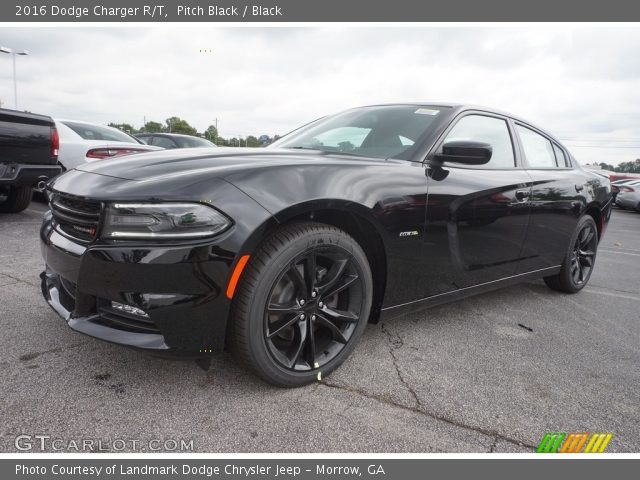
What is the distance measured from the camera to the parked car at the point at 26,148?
4.51 metres

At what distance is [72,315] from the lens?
178cm

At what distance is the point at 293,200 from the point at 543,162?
2544 mm

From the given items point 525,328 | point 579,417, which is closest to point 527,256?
point 525,328

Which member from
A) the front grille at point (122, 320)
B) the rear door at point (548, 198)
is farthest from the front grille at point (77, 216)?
the rear door at point (548, 198)

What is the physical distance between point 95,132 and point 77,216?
208 inches

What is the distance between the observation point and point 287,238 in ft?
5.99

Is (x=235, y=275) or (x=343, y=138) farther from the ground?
(x=343, y=138)

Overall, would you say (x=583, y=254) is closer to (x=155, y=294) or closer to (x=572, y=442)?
(x=572, y=442)

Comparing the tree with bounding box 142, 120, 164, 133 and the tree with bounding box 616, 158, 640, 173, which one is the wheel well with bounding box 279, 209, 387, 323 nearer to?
the tree with bounding box 142, 120, 164, 133

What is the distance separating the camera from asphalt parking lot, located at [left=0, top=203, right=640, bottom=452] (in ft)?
5.39

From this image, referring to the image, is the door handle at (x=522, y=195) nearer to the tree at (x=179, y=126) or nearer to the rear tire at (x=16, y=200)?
the rear tire at (x=16, y=200)

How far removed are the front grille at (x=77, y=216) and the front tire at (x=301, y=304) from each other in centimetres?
62

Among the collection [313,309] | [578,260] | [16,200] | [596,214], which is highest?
[596,214]

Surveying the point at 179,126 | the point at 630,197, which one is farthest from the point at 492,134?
the point at 179,126
